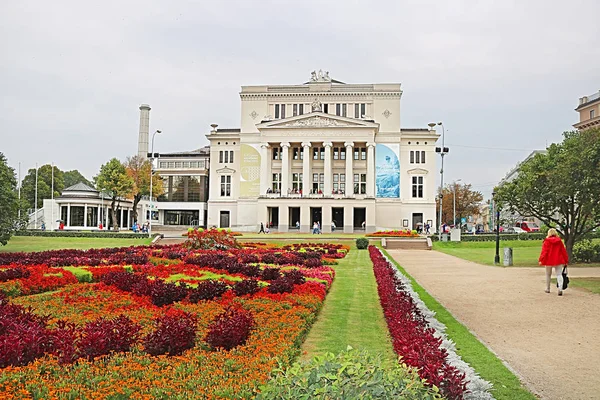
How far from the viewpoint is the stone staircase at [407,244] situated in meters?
46.6

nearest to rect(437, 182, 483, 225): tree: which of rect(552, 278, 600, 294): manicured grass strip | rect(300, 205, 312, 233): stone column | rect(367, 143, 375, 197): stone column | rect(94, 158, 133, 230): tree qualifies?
rect(367, 143, 375, 197): stone column

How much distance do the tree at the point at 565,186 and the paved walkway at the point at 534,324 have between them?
12.7ft

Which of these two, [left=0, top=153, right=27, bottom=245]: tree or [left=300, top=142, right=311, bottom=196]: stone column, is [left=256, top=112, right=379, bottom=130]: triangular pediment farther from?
[left=0, top=153, right=27, bottom=245]: tree

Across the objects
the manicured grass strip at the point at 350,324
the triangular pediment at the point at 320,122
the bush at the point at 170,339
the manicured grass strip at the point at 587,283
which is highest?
the triangular pediment at the point at 320,122

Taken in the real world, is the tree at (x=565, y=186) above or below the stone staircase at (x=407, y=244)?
above

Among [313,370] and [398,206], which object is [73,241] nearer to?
[398,206]

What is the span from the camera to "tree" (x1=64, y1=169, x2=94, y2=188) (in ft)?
396

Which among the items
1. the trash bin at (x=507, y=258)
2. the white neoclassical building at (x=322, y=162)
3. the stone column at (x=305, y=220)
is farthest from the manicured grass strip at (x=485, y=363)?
the white neoclassical building at (x=322, y=162)

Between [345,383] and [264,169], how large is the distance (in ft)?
218

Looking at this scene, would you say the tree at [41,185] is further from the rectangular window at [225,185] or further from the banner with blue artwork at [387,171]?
the banner with blue artwork at [387,171]

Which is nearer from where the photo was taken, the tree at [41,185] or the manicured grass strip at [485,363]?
the manicured grass strip at [485,363]

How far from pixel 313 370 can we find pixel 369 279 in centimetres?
1592

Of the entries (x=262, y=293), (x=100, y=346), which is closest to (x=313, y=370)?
(x=100, y=346)

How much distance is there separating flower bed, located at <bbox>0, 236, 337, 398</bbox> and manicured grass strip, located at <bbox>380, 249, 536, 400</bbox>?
2.80 meters
